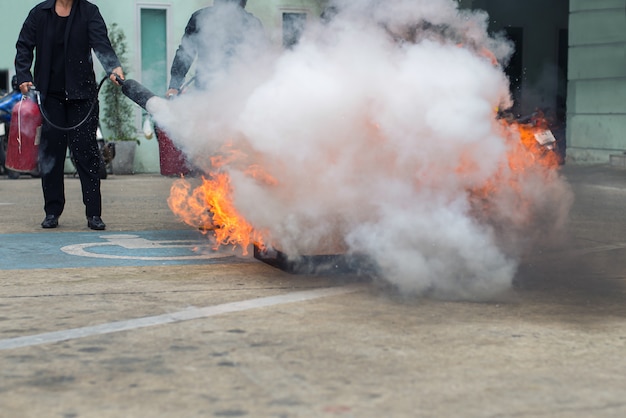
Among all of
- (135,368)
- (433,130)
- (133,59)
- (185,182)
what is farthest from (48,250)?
(133,59)

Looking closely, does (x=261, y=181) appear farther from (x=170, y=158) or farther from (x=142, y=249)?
(x=170, y=158)

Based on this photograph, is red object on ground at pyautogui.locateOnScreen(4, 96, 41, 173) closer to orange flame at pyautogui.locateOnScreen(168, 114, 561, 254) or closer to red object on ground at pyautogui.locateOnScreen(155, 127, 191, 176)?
red object on ground at pyautogui.locateOnScreen(155, 127, 191, 176)

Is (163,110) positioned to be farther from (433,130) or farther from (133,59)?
(133,59)

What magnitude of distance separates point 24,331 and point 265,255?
2.08 meters

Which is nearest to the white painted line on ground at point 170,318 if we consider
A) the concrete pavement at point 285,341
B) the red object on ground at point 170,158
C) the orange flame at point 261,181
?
the concrete pavement at point 285,341

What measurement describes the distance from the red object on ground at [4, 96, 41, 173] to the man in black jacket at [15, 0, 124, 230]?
25 centimetres

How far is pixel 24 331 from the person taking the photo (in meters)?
4.55

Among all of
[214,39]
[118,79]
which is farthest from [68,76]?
[214,39]

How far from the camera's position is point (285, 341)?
4359 millimetres

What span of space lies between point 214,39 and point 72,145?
174 cm

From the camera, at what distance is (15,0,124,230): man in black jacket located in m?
8.15

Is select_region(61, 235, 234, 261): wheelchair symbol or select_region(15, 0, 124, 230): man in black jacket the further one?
select_region(15, 0, 124, 230): man in black jacket

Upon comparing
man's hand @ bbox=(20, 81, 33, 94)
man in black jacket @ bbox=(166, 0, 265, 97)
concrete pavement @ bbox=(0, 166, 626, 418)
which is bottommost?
concrete pavement @ bbox=(0, 166, 626, 418)

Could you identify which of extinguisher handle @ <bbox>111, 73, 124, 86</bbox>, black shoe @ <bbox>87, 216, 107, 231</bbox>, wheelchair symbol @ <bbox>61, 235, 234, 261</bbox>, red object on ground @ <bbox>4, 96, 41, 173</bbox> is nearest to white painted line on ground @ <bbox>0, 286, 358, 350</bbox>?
wheelchair symbol @ <bbox>61, 235, 234, 261</bbox>
